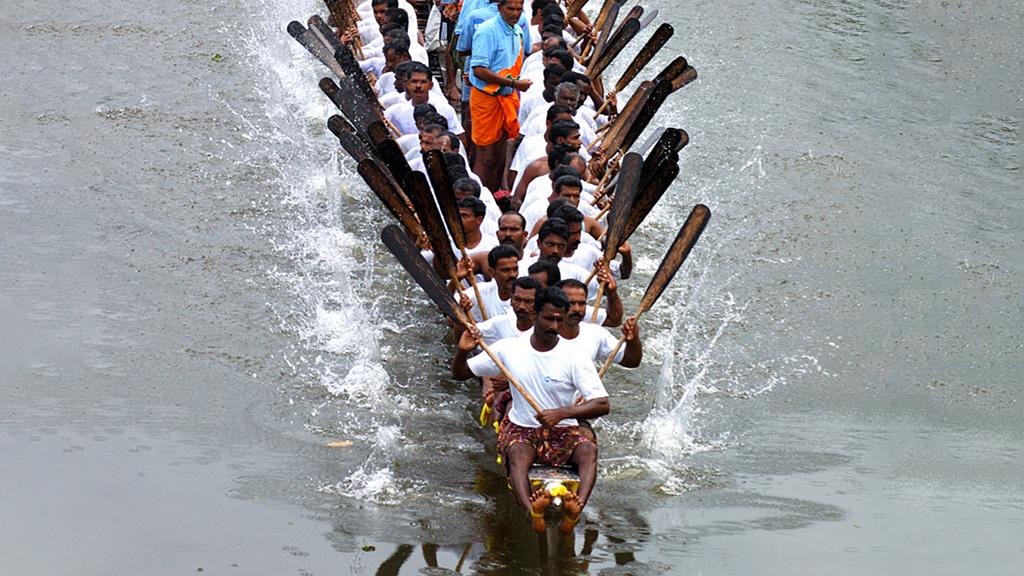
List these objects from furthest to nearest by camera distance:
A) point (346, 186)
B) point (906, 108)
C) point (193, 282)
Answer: point (906, 108) < point (346, 186) < point (193, 282)

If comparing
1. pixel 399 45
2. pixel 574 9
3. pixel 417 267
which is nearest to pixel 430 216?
pixel 417 267

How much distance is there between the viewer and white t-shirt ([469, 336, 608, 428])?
7.53 metres

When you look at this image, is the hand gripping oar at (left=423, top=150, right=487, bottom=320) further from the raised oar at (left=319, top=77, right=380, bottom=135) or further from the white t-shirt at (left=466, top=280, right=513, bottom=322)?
the raised oar at (left=319, top=77, right=380, bottom=135)

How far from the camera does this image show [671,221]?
497 inches

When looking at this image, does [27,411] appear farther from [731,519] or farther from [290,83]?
[290,83]

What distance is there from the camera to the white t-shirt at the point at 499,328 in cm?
804

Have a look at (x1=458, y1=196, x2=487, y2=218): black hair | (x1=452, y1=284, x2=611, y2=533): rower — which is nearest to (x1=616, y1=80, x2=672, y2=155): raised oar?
(x1=458, y1=196, x2=487, y2=218): black hair

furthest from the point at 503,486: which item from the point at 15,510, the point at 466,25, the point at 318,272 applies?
the point at 466,25

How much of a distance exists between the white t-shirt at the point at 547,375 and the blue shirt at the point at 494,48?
4036mm

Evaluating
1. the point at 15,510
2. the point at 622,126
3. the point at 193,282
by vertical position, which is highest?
the point at 622,126

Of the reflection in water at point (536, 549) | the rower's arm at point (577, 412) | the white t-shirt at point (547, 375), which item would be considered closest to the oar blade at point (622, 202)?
the white t-shirt at point (547, 375)

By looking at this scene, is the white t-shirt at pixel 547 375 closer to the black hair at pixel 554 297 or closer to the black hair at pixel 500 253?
the black hair at pixel 554 297

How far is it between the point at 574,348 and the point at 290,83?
343 inches

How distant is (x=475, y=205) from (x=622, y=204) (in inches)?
36.6
